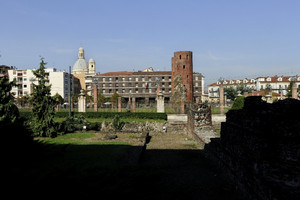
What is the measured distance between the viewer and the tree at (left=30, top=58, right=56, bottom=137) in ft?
51.8

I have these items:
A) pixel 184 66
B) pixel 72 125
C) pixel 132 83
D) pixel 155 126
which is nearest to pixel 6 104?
pixel 72 125

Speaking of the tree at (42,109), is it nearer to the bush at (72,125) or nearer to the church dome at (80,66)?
the bush at (72,125)

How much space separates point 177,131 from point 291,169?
59.8 feet

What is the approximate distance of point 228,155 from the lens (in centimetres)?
817

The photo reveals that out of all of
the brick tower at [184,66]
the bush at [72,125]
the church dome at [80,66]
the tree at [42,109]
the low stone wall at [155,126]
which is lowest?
the low stone wall at [155,126]

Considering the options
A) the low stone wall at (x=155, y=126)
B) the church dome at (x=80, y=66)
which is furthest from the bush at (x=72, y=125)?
the church dome at (x=80, y=66)

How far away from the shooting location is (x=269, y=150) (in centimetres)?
529

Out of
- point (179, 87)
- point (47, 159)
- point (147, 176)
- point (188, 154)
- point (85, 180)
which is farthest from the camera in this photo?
point (179, 87)

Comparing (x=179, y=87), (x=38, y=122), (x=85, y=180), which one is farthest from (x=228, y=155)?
(x=179, y=87)

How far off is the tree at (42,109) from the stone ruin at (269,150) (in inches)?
495

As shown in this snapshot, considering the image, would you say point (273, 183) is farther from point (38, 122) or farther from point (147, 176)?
point (38, 122)

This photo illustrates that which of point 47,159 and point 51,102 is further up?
point 51,102

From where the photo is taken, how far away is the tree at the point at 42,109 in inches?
621

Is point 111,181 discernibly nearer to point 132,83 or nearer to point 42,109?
point 42,109
